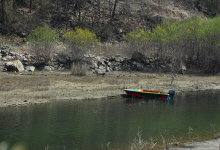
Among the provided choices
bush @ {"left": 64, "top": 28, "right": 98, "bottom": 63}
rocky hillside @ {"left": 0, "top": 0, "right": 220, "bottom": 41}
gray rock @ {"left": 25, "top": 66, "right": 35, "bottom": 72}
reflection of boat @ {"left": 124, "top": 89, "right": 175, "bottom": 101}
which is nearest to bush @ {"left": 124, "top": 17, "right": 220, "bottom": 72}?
bush @ {"left": 64, "top": 28, "right": 98, "bottom": 63}

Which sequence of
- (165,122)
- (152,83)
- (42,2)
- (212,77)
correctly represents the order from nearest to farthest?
(165,122) < (152,83) < (212,77) < (42,2)

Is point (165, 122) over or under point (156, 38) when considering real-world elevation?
under

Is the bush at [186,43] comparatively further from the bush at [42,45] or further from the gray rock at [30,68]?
the gray rock at [30,68]

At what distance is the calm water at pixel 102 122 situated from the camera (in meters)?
15.0

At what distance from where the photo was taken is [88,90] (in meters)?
27.4

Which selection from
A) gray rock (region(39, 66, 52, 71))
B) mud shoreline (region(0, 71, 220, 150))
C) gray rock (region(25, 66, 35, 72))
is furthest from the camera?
gray rock (region(39, 66, 52, 71))

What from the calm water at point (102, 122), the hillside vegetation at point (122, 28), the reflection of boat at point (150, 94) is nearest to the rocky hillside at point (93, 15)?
the hillside vegetation at point (122, 28)

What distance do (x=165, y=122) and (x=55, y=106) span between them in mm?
7744

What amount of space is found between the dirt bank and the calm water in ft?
4.95

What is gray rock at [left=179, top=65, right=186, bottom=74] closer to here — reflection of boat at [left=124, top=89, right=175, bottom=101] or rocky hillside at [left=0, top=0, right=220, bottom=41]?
reflection of boat at [left=124, top=89, right=175, bottom=101]

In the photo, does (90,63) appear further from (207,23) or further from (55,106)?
(55,106)

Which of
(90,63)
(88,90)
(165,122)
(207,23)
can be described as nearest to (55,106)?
(88,90)

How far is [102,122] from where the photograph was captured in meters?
18.2

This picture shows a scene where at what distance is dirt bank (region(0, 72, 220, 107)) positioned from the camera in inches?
942
